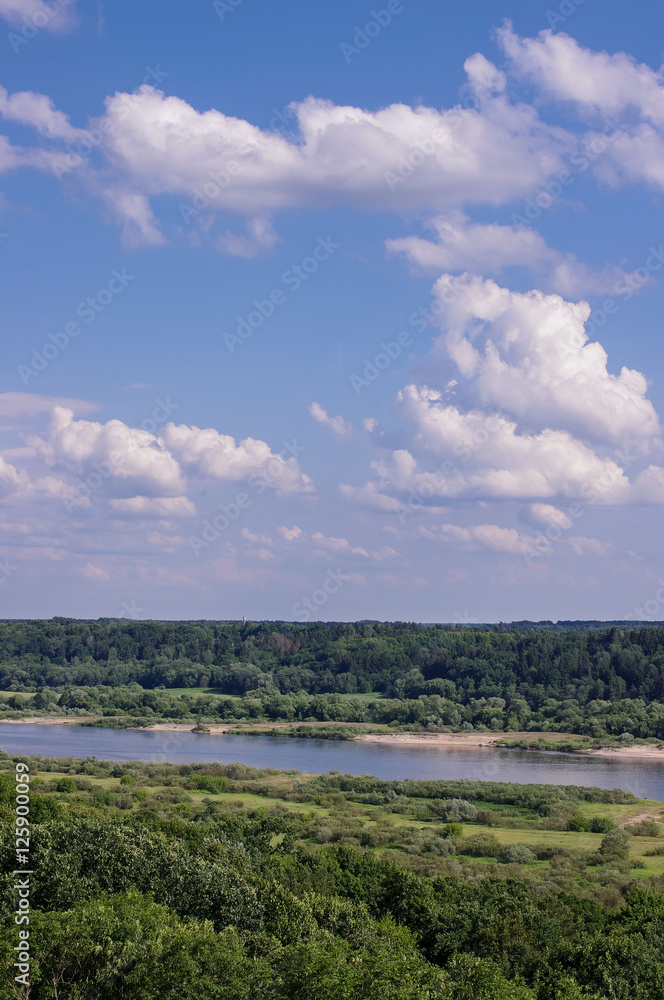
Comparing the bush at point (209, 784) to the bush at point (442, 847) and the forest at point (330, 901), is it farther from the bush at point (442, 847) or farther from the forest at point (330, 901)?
the bush at point (442, 847)

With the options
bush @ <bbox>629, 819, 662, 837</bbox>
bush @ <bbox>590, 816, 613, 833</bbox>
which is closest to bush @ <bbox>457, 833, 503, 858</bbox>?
bush @ <bbox>590, 816, 613, 833</bbox>

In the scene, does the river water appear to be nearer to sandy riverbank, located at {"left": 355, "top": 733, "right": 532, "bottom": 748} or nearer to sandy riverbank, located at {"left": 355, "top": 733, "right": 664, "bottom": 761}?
sandy riverbank, located at {"left": 355, "top": 733, "right": 664, "bottom": 761}

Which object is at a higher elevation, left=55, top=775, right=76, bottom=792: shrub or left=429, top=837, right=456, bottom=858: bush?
left=55, top=775, right=76, bottom=792: shrub

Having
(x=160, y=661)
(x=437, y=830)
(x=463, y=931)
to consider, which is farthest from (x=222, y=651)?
(x=463, y=931)

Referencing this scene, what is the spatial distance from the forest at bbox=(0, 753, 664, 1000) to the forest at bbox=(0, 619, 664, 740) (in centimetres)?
5429

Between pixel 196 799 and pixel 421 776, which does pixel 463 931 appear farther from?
pixel 421 776

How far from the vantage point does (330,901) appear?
88.7 feet

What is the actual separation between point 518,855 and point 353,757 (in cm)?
4366

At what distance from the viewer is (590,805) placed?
5819cm

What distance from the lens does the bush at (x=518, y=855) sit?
40.9 meters

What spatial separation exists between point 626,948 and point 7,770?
41469mm

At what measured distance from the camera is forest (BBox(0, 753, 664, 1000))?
18219 mm

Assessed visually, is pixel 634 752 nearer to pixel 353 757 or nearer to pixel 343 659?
pixel 353 757

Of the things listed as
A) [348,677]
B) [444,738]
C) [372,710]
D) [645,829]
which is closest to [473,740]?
[444,738]
